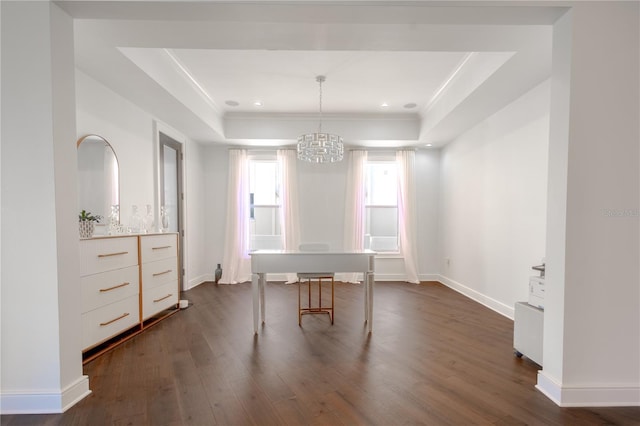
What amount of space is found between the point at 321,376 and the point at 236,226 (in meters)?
3.69

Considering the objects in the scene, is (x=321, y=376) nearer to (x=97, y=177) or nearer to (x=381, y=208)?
(x=97, y=177)

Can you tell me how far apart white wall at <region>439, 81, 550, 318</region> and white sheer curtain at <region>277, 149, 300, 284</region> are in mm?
2825

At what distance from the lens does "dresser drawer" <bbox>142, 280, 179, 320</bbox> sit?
122 inches

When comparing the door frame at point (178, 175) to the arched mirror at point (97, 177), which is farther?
the door frame at point (178, 175)

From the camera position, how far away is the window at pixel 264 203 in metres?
5.59

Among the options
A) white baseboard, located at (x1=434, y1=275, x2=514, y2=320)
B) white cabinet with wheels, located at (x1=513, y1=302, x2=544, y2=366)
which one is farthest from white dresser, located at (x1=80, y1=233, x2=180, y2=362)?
white baseboard, located at (x1=434, y1=275, x2=514, y2=320)

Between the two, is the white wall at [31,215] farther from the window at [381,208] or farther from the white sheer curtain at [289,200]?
the window at [381,208]

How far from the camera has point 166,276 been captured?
3.46 metres

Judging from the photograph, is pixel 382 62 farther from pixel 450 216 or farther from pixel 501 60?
pixel 450 216

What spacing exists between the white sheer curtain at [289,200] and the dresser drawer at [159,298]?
2164 mm

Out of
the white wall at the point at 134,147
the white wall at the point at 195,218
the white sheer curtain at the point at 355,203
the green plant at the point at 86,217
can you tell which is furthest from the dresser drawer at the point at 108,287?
the white sheer curtain at the point at 355,203

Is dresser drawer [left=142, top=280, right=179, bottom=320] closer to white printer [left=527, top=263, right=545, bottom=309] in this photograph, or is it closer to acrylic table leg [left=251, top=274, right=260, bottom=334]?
acrylic table leg [left=251, top=274, right=260, bottom=334]

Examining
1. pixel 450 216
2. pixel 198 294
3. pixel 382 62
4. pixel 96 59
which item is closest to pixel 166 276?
pixel 198 294

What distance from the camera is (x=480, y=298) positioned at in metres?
4.07
